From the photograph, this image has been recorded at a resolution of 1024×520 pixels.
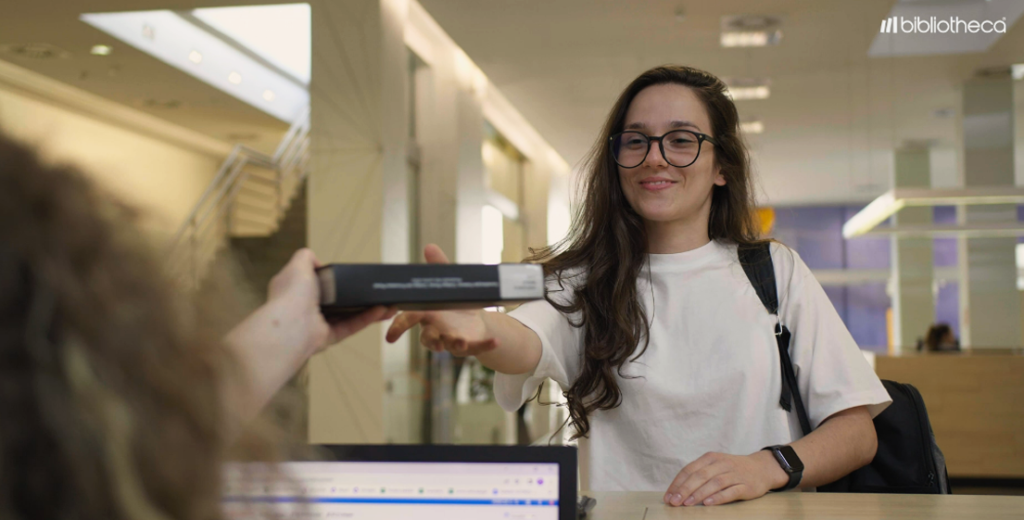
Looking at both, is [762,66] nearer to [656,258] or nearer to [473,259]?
[473,259]

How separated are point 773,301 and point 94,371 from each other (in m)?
1.39

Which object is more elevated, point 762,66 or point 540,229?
point 762,66

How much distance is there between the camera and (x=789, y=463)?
1395 millimetres

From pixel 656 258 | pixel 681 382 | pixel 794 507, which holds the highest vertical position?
pixel 656 258

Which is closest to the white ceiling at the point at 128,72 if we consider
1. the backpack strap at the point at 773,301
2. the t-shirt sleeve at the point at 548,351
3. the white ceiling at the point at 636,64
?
the white ceiling at the point at 636,64

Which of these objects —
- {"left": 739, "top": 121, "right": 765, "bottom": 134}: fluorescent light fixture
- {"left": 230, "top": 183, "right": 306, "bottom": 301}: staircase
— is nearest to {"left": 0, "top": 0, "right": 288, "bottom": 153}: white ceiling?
{"left": 230, "top": 183, "right": 306, "bottom": 301}: staircase

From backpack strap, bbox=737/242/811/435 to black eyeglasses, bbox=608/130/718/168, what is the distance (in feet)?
0.76

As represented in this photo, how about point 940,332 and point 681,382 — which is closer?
point 681,382

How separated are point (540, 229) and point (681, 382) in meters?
10.5

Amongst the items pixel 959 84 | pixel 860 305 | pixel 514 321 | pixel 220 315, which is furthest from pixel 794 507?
pixel 860 305

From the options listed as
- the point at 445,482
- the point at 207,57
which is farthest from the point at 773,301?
the point at 207,57

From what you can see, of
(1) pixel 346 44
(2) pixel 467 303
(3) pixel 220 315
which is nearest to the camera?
(3) pixel 220 315

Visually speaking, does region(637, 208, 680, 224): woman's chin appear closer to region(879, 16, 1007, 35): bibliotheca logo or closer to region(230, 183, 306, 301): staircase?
region(879, 16, 1007, 35): bibliotheca logo

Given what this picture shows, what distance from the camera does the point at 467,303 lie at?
84 cm
